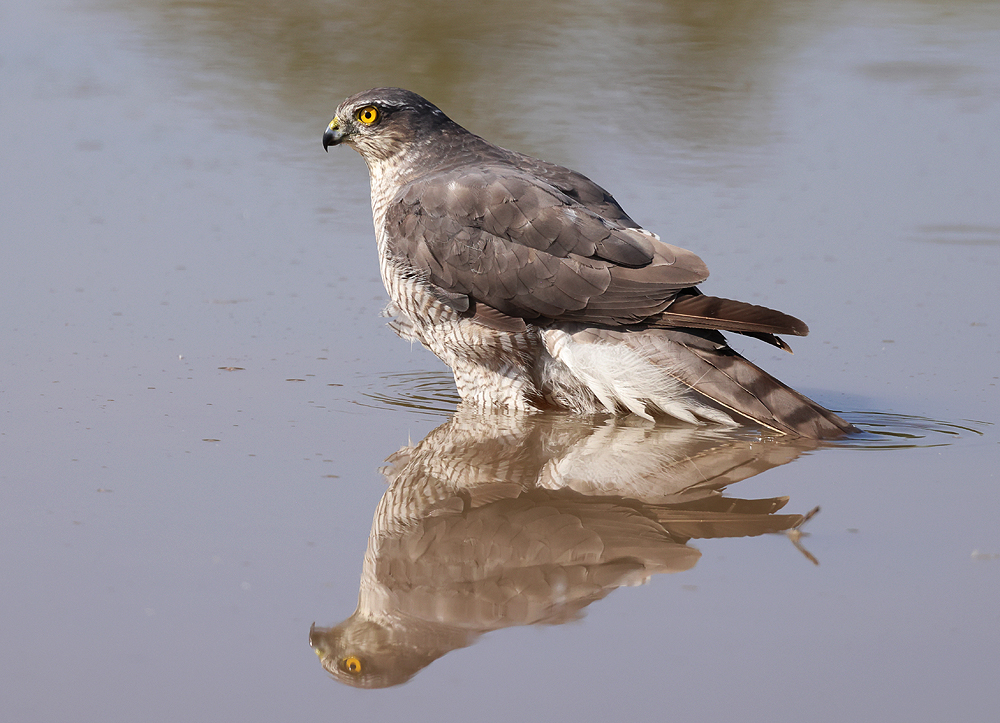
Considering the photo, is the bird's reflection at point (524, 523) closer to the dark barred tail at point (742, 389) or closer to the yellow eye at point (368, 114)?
the dark barred tail at point (742, 389)

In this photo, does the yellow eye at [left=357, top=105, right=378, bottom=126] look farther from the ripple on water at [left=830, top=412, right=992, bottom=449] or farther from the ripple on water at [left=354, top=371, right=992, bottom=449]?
the ripple on water at [left=830, top=412, right=992, bottom=449]

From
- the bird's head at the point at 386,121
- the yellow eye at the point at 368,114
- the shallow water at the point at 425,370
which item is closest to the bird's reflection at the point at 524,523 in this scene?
the shallow water at the point at 425,370

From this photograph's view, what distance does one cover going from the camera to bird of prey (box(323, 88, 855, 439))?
516cm

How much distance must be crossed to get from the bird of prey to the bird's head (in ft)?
1.39

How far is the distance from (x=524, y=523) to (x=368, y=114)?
280cm

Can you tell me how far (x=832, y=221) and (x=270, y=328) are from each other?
3.90 m

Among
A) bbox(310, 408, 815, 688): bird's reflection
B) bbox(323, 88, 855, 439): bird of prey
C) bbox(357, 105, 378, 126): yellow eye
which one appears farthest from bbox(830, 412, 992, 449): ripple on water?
bbox(357, 105, 378, 126): yellow eye

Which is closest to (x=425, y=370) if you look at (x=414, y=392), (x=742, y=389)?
(x=414, y=392)

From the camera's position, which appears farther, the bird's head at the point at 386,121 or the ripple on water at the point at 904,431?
the bird's head at the point at 386,121

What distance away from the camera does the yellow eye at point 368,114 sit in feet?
20.4

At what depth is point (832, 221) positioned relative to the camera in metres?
8.30

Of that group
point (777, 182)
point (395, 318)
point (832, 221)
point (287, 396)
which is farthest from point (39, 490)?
point (777, 182)

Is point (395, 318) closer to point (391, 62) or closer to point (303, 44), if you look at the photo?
point (391, 62)

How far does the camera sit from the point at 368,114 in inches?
246
